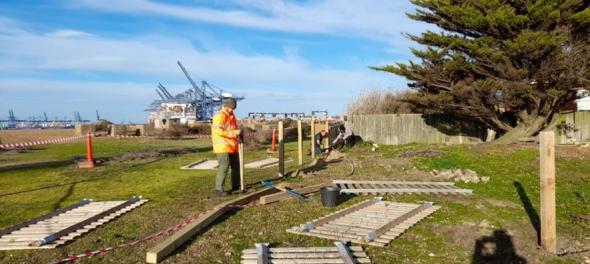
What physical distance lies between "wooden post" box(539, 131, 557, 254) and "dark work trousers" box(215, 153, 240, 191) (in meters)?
5.66

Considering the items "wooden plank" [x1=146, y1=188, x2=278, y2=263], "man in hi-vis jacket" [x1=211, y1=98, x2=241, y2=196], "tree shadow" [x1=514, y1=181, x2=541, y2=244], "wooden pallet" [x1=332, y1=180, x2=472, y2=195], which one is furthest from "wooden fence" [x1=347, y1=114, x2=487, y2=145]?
"wooden plank" [x1=146, y1=188, x2=278, y2=263]

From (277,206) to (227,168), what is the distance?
141 centimetres

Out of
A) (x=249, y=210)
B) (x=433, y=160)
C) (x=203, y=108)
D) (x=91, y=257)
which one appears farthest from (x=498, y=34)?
(x=203, y=108)

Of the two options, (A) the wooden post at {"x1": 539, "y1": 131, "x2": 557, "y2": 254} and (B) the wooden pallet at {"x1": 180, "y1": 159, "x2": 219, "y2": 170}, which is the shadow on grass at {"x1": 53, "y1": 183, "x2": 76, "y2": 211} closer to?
(B) the wooden pallet at {"x1": 180, "y1": 159, "x2": 219, "y2": 170}

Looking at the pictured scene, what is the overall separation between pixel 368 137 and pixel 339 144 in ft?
12.1

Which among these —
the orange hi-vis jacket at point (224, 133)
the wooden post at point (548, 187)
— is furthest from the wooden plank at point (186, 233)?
the wooden post at point (548, 187)

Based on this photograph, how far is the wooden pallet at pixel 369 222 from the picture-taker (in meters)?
6.47

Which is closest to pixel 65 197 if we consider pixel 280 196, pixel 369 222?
pixel 280 196

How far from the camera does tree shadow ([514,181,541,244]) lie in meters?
7.02

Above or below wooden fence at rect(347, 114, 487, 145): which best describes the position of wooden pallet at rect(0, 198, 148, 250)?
below

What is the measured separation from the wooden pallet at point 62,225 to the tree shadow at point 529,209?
21.3ft

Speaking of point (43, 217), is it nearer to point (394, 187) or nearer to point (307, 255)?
point (307, 255)

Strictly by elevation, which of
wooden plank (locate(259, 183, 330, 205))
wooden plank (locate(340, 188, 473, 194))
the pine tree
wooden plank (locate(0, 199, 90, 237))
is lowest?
wooden plank (locate(340, 188, 473, 194))

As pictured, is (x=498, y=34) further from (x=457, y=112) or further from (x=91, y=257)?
(x=91, y=257)
